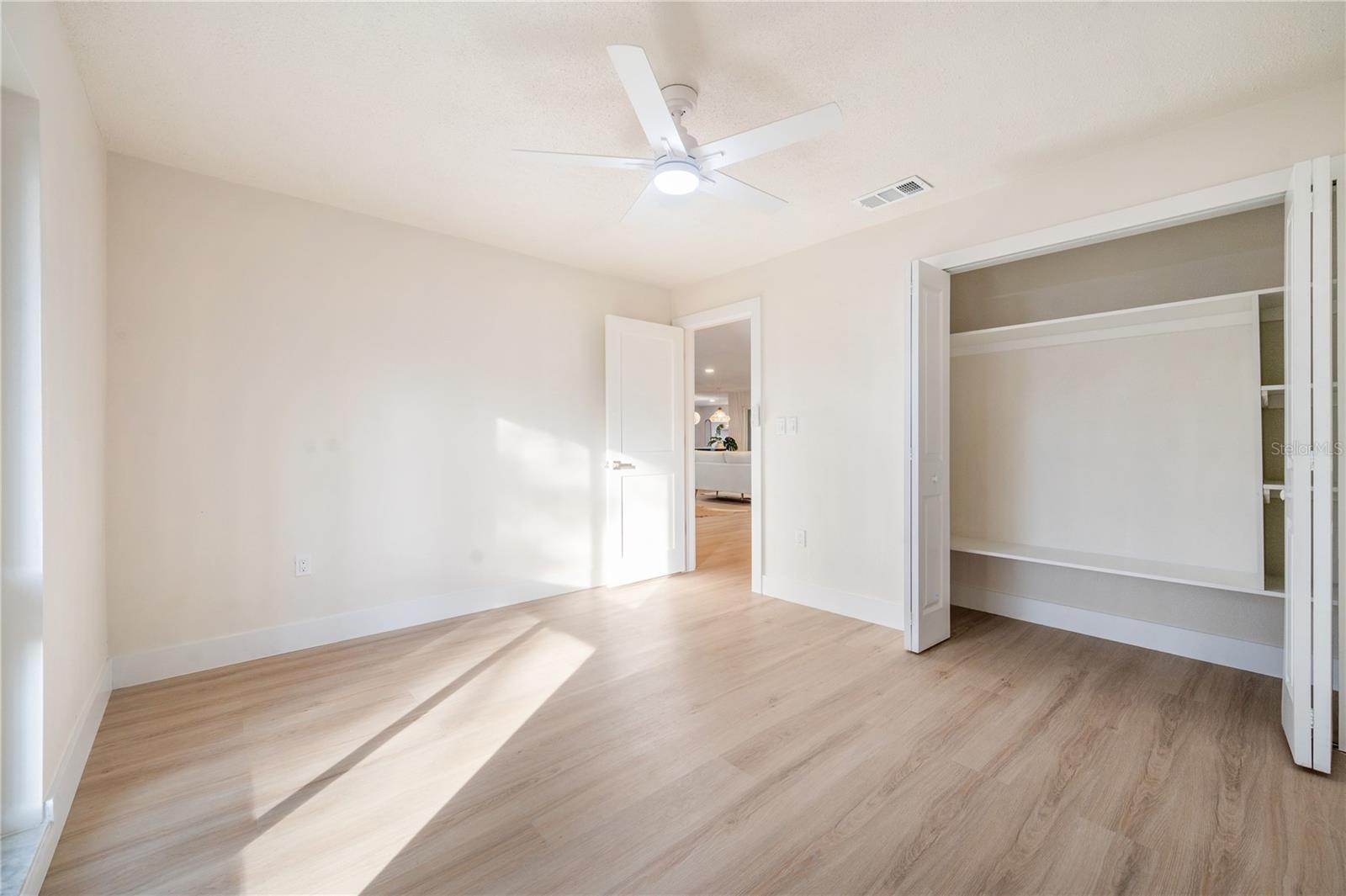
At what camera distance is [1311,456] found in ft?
6.34

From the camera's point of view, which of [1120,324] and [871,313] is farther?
[871,313]

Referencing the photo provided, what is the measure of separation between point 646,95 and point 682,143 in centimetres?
30

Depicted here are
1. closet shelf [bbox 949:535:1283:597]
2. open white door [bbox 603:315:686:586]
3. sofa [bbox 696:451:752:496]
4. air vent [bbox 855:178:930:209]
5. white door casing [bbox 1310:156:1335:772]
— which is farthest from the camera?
sofa [bbox 696:451:752:496]

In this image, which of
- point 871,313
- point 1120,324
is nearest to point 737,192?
point 871,313

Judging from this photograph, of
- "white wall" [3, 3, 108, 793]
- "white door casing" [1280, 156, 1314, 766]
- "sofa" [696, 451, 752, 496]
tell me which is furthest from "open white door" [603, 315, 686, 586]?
"sofa" [696, 451, 752, 496]

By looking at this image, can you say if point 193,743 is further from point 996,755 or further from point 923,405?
point 923,405

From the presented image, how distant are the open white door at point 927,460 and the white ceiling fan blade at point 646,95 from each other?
1671 millimetres

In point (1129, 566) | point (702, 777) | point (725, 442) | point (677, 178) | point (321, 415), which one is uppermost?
point (677, 178)

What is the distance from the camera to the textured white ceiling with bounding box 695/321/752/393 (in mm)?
7664

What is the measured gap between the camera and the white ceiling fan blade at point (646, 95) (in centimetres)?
156

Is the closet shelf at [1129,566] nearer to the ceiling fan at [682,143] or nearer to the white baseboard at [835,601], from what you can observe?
the white baseboard at [835,601]

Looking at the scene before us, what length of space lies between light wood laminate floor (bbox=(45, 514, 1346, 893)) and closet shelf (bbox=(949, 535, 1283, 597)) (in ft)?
1.59

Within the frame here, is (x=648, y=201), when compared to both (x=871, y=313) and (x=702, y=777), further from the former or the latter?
(x=702, y=777)

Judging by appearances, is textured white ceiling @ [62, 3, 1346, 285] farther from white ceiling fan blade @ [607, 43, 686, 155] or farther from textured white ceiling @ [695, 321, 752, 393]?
textured white ceiling @ [695, 321, 752, 393]
